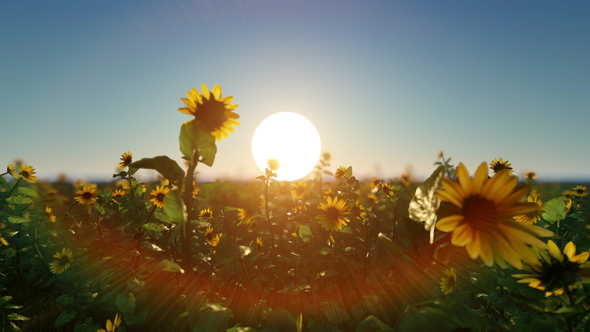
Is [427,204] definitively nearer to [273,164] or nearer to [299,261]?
[299,261]

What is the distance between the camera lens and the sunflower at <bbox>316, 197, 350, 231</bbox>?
8.23 feet

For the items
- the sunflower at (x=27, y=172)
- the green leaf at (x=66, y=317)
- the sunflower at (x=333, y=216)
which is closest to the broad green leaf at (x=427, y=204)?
the sunflower at (x=333, y=216)

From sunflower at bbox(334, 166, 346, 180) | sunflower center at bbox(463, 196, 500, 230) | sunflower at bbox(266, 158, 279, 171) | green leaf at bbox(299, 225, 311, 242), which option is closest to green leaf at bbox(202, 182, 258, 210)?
sunflower center at bbox(463, 196, 500, 230)

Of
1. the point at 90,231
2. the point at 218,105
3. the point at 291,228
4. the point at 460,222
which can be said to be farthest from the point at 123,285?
the point at 460,222

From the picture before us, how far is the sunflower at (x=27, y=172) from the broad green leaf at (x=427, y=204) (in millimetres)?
5639

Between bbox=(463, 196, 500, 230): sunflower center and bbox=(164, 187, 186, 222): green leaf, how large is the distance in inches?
23.4

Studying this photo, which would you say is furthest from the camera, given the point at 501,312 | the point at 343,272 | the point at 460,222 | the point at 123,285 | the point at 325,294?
Answer: the point at 343,272

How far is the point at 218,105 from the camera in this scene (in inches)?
25.0

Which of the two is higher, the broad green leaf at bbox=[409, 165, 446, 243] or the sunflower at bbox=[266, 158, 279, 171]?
the broad green leaf at bbox=[409, 165, 446, 243]

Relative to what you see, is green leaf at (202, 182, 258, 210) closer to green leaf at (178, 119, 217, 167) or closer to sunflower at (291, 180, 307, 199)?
green leaf at (178, 119, 217, 167)

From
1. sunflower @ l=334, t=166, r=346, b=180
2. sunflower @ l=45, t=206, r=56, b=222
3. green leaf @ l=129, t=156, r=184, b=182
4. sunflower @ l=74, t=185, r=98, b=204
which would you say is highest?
green leaf @ l=129, t=156, r=184, b=182

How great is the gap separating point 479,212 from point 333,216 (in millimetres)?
2084

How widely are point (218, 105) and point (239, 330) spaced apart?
521 millimetres

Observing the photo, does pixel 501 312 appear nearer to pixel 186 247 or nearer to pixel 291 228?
pixel 291 228
